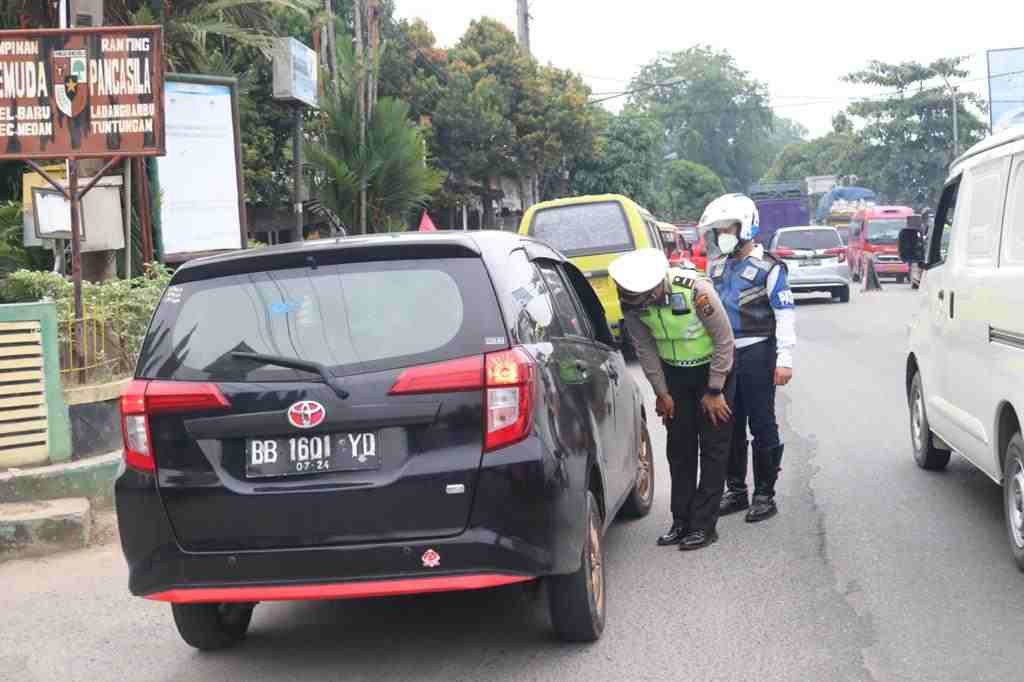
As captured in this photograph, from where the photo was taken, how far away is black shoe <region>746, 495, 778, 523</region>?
7188 mm

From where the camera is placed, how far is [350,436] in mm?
4551

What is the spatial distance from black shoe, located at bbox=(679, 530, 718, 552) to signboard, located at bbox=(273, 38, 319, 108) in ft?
33.5

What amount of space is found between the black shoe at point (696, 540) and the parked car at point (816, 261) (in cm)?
1991

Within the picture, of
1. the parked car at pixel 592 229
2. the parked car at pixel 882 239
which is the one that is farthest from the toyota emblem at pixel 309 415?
the parked car at pixel 882 239

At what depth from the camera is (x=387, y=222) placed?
19641 millimetres

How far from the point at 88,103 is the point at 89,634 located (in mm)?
4629

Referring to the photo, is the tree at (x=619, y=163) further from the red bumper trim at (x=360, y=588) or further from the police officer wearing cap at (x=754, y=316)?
the red bumper trim at (x=360, y=588)

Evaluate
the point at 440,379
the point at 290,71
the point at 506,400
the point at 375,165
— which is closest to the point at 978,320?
the point at 506,400

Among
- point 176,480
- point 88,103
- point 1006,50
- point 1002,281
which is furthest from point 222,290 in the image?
point 1006,50

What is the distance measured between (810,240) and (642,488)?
20.1 metres

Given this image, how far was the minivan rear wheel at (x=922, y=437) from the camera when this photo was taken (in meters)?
8.18

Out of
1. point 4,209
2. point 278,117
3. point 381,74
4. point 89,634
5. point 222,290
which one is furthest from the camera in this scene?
point 381,74

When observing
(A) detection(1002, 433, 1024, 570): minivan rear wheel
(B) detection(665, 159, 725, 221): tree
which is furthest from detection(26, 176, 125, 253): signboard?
(B) detection(665, 159, 725, 221): tree

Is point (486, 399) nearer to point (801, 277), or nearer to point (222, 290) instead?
point (222, 290)
